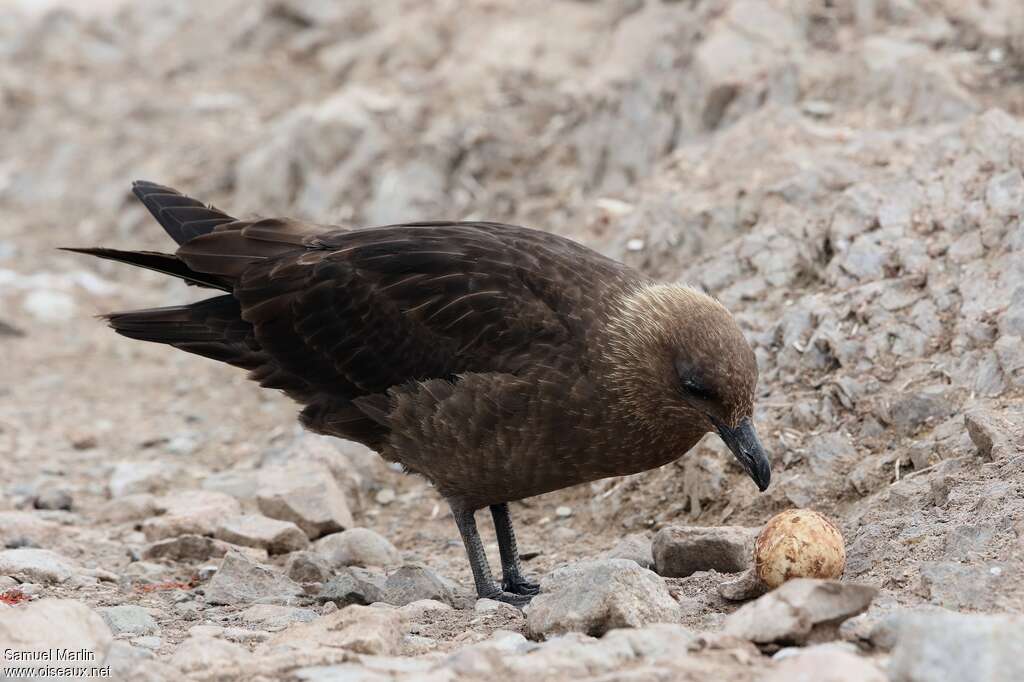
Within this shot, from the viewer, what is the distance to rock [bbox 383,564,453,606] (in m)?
5.29

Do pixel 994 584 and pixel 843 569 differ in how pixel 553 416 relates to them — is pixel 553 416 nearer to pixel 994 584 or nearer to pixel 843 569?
pixel 843 569

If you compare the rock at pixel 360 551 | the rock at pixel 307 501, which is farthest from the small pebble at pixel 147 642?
the rock at pixel 307 501

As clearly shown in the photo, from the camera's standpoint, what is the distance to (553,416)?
517 centimetres

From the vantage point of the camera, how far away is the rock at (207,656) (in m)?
3.87

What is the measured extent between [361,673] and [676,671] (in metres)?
0.89

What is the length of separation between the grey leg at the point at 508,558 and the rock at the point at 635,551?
1.22ft

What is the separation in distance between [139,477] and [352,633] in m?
3.58

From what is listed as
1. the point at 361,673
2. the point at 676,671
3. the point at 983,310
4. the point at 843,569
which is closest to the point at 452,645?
the point at 361,673

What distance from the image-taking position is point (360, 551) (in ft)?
19.6

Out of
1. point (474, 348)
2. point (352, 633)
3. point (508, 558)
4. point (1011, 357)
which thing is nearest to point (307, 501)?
point (508, 558)

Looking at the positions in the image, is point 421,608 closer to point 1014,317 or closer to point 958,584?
point 958,584

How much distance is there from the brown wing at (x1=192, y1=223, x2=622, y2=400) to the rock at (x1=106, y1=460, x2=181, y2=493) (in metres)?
1.83

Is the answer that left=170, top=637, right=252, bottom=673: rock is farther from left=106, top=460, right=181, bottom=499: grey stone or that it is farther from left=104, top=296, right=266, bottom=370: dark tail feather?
left=106, top=460, right=181, bottom=499: grey stone

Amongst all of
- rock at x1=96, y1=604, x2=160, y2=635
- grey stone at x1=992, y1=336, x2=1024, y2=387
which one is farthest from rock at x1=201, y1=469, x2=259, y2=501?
grey stone at x1=992, y1=336, x2=1024, y2=387
